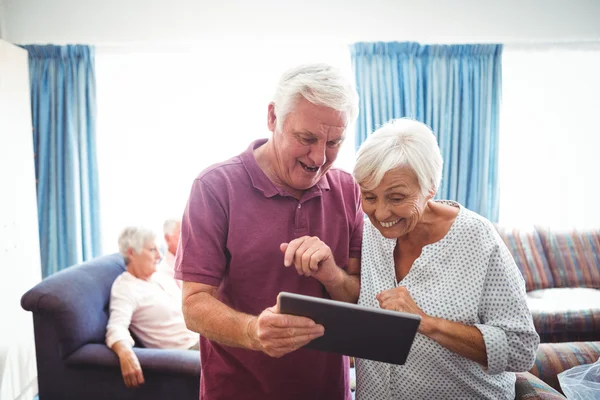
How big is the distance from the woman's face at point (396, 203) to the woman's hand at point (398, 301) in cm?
15

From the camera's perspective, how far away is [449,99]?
3.49 meters

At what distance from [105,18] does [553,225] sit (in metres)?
4.19

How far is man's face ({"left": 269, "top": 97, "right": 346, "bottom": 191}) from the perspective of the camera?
40.6 inches

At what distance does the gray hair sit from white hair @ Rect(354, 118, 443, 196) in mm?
127

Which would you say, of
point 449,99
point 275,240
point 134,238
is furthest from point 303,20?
point 275,240

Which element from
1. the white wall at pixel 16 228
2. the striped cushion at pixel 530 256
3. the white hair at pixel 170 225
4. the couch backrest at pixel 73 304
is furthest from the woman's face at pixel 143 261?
the striped cushion at pixel 530 256

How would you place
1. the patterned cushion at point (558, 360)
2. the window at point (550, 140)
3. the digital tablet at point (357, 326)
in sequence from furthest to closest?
the window at point (550, 140), the patterned cushion at point (558, 360), the digital tablet at point (357, 326)

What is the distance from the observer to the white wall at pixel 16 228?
8.52 feet

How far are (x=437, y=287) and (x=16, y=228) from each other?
107 inches

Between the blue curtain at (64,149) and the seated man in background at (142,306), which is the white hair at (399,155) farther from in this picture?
the blue curtain at (64,149)

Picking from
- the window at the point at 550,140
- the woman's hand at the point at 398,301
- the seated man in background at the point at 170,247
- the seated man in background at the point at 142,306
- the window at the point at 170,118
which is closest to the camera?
the woman's hand at the point at 398,301

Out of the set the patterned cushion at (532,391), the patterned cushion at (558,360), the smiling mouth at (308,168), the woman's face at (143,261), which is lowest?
the patterned cushion at (558,360)

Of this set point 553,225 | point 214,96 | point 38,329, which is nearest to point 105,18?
point 214,96

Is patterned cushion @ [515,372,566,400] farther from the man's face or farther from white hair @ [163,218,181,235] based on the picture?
white hair @ [163,218,181,235]
